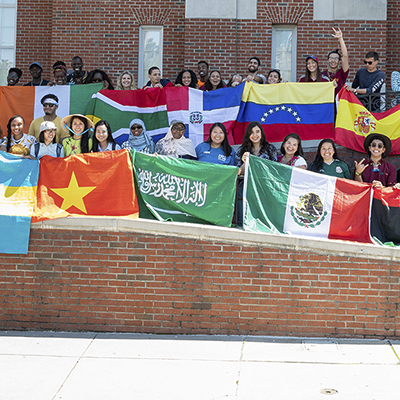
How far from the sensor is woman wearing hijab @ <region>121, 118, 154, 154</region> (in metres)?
9.76

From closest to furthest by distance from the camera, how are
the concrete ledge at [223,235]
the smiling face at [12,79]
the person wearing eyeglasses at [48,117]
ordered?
the concrete ledge at [223,235] < the person wearing eyeglasses at [48,117] < the smiling face at [12,79]

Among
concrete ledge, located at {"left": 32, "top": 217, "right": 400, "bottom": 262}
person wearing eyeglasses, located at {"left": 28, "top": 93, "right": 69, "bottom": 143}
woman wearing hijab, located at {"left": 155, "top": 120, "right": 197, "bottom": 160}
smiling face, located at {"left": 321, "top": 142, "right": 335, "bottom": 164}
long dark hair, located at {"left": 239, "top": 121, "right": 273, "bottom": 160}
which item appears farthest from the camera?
person wearing eyeglasses, located at {"left": 28, "top": 93, "right": 69, "bottom": 143}

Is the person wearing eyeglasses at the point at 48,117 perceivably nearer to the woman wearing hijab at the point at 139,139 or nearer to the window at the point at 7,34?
the woman wearing hijab at the point at 139,139

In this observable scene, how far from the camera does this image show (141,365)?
660 cm

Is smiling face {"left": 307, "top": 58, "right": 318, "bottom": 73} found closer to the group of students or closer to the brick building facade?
the group of students

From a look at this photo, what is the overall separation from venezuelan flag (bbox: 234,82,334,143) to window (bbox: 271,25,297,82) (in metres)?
3.54

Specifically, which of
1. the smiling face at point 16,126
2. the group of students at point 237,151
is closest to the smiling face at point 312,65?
the group of students at point 237,151

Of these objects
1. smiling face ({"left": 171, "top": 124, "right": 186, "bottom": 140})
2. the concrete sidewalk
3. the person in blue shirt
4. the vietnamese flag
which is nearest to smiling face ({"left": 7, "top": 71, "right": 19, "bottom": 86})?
smiling face ({"left": 171, "top": 124, "right": 186, "bottom": 140})

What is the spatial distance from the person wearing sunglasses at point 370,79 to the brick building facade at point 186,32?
2.95 meters

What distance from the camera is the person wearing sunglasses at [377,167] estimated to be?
27.6 ft

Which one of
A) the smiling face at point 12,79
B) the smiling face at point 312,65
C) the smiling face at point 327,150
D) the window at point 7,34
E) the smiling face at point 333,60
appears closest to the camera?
the smiling face at point 327,150

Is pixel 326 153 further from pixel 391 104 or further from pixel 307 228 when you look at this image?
pixel 391 104

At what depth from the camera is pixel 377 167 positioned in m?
8.56

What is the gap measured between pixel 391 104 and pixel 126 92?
15.4 feet
